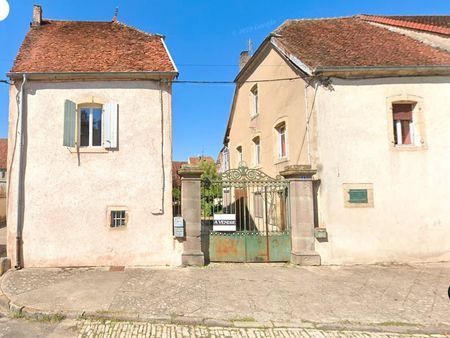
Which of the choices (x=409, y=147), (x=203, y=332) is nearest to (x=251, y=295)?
(x=203, y=332)

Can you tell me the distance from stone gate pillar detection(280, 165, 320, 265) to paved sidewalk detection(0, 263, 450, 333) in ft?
1.26

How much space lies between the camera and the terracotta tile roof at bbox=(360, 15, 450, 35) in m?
11.4

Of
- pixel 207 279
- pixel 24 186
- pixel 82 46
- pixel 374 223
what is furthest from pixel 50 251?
pixel 374 223

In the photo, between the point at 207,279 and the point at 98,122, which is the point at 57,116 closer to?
the point at 98,122

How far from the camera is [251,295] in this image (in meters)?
6.21

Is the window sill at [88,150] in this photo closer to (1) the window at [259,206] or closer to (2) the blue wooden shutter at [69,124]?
(2) the blue wooden shutter at [69,124]

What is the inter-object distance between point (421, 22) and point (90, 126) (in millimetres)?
13315

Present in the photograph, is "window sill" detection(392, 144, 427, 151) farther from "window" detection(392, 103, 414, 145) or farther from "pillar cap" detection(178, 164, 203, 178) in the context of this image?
"pillar cap" detection(178, 164, 203, 178)

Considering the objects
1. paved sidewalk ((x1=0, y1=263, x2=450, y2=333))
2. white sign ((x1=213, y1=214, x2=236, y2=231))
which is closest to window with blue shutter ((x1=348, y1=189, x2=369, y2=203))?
paved sidewalk ((x1=0, y1=263, x2=450, y2=333))

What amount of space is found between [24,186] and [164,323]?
5.76 metres

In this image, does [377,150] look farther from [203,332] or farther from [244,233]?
[203,332]

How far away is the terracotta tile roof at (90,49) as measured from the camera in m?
8.81

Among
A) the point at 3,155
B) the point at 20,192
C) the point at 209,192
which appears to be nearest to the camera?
the point at 20,192

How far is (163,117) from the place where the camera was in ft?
28.8
